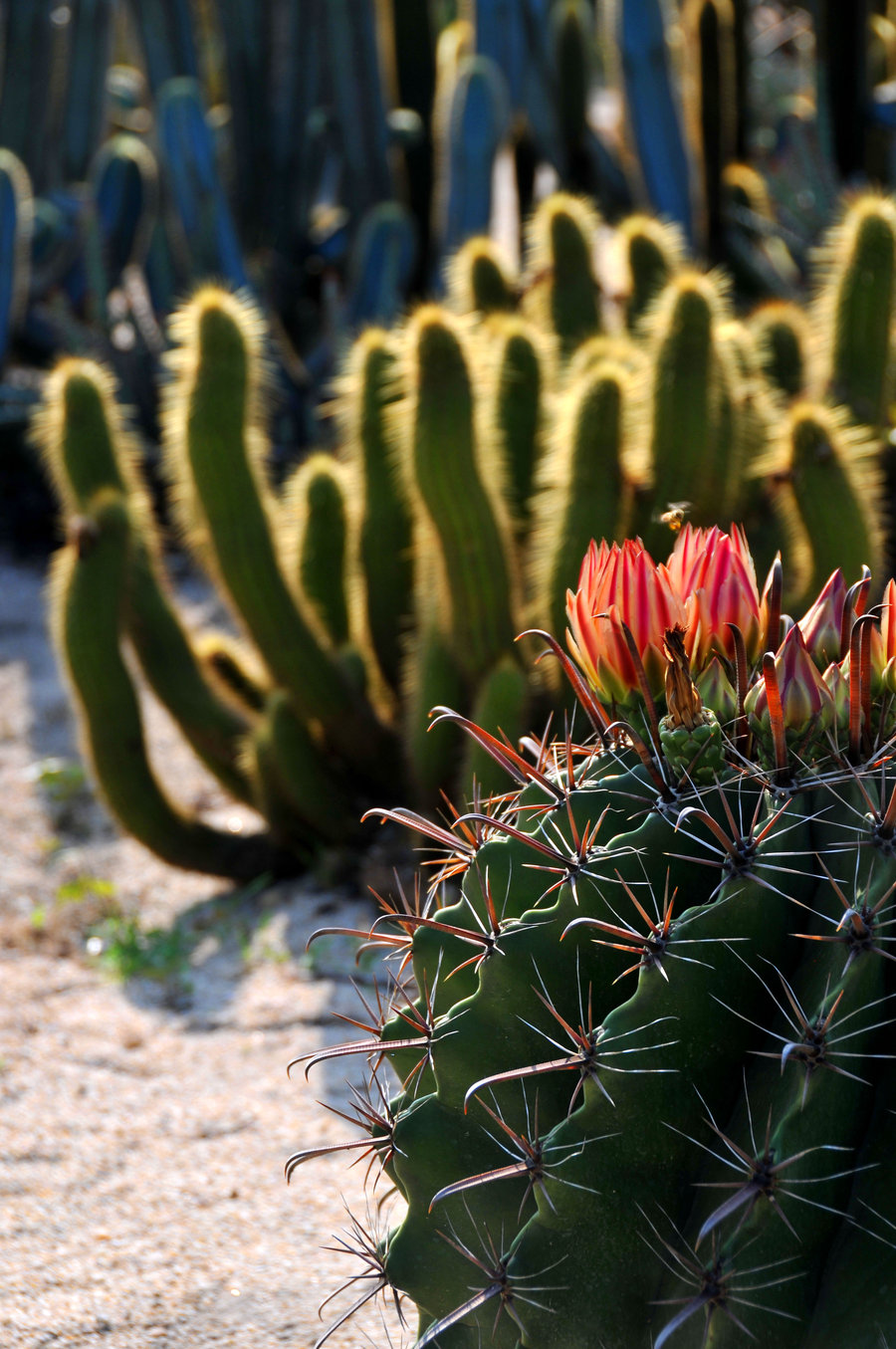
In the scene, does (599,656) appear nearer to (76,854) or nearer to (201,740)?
(201,740)

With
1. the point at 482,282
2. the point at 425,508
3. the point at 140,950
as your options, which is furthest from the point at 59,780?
the point at 482,282

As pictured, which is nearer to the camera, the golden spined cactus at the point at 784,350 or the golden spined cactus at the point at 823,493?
the golden spined cactus at the point at 823,493

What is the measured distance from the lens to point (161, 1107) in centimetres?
283

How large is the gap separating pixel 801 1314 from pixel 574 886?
478 mm

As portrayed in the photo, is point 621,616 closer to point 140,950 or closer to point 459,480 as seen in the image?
point 459,480

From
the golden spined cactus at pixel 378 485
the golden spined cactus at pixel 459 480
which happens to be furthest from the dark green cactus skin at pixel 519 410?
the golden spined cactus at pixel 459 480

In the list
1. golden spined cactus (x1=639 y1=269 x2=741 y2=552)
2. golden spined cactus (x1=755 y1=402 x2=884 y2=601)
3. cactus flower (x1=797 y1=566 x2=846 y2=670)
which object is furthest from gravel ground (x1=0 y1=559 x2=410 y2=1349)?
golden spined cactus (x1=755 y1=402 x2=884 y2=601)

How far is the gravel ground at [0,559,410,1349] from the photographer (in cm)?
208

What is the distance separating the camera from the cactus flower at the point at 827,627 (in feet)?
5.05

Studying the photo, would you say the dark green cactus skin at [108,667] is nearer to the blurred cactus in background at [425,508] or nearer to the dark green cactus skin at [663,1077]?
the blurred cactus in background at [425,508]

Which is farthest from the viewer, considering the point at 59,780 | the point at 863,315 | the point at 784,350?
the point at 59,780

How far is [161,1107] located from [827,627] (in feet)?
6.39

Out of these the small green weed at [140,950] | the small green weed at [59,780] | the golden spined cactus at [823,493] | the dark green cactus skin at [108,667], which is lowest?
the small green weed at [59,780]

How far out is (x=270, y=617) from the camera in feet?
12.4
